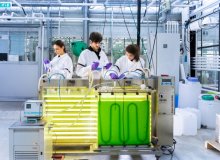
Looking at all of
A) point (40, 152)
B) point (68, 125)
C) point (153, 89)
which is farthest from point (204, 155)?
point (40, 152)

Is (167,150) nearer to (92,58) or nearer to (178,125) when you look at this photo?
(178,125)

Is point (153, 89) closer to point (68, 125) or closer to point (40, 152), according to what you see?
point (68, 125)

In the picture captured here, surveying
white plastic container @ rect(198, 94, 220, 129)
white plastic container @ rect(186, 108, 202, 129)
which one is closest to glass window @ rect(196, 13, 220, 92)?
white plastic container @ rect(198, 94, 220, 129)

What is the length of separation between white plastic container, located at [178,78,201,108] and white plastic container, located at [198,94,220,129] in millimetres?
613

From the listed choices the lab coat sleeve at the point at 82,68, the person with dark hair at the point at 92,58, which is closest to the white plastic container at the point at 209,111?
the person with dark hair at the point at 92,58

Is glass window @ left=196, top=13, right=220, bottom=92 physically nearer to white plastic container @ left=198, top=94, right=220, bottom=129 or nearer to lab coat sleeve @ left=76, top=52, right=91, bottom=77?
white plastic container @ left=198, top=94, right=220, bottom=129

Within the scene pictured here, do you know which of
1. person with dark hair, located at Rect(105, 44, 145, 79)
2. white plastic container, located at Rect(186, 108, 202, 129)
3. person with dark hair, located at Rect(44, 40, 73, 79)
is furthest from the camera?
→ white plastic container, located at Rect(186, 108, 202, 129)

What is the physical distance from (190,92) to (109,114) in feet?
10.6

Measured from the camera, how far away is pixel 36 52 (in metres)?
8.28

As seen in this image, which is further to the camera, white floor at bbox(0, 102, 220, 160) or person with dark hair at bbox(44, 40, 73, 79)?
person with dark hair at bbox(44, 40, 73, 79)

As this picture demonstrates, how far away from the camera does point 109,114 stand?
3434 millimetres

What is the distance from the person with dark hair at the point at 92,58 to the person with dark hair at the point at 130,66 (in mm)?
165

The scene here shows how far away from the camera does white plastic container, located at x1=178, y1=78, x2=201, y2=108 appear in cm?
616

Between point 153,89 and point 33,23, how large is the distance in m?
5.51
